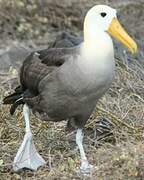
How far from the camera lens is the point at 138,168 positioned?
4188 mm

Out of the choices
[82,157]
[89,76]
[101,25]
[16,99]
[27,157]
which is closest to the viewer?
[89,76]

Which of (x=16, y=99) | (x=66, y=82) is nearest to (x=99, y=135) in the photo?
(x=16, y=99)

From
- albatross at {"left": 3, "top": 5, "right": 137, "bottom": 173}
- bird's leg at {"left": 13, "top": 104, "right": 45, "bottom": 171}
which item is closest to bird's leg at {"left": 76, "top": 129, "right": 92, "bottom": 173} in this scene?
albatross at {"left": 3, "top": 5, "right": 137, "bottom": 173}

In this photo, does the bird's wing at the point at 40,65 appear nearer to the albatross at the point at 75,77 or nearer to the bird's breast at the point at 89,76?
the albatross at the point at 75,77

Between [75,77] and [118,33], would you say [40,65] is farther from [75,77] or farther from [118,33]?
[118,33]

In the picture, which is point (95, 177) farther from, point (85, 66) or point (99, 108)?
point (99, 108)

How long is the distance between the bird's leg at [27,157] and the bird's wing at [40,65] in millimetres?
279

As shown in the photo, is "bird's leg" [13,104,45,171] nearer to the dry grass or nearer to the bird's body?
the dry grass

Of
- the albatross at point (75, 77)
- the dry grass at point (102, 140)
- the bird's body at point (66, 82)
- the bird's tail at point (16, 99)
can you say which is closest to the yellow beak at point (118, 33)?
the albatross at point (75, 77)

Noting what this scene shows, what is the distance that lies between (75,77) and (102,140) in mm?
1030

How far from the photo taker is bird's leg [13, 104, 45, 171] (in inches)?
193

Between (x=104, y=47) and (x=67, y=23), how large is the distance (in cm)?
531

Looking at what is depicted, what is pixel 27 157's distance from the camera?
4.96 m

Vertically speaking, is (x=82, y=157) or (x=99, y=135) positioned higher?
(x=82, y=157)
